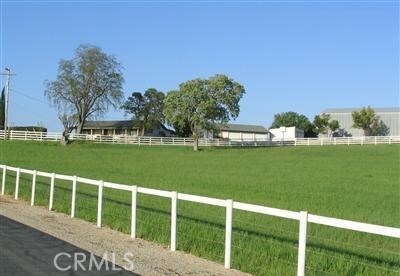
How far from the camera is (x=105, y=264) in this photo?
10.2 metres

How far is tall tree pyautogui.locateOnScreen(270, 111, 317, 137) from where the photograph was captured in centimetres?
15425

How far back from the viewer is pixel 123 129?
12594cm

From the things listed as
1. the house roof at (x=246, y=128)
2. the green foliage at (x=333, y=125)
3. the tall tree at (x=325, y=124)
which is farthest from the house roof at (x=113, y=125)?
the green foliage at (x=333, y=125)

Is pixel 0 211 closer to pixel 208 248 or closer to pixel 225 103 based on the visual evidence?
pixel 208 248

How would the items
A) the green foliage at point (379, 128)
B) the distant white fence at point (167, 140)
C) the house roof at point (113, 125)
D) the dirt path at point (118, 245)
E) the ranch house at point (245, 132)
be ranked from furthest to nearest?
the ranch house at point (245, 132), the green foliage at point (379, 128), the house roof at point (113, 125), the distant white fence at point (167, 140), the dirt path at point (118, 245)

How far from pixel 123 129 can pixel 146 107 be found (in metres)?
6.46

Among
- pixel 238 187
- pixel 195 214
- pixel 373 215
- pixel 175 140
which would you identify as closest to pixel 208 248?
pixel 195 214

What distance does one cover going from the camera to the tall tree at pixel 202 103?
270 ft

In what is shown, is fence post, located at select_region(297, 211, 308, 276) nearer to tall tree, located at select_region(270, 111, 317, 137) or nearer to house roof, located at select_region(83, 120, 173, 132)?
house roof, located at select_region(83, 120, 173, 132)

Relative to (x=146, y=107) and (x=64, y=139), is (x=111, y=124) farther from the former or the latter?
(x=64, y=139)

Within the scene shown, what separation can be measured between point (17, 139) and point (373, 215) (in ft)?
217

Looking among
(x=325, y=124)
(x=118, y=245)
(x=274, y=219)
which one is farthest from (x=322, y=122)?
(x=118, y=245)

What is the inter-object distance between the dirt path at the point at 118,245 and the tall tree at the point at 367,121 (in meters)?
112

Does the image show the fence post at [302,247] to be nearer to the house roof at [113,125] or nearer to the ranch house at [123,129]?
the ranch house at [123,129]
